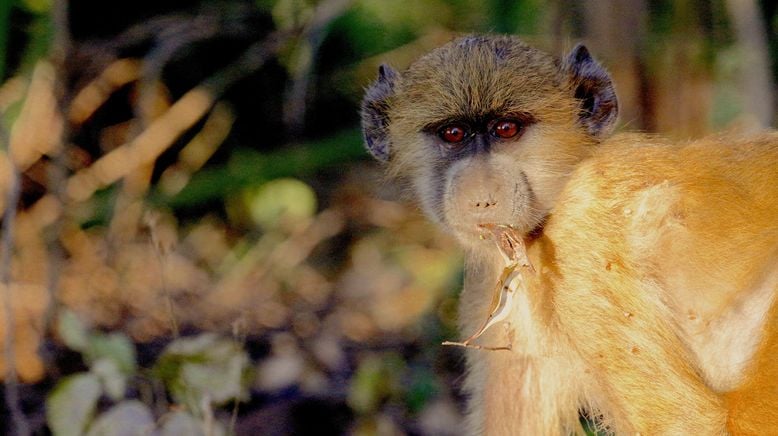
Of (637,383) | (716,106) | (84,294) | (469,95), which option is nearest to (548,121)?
(469,95)

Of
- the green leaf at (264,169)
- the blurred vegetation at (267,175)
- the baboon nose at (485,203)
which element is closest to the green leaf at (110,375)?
the blurred vegetation at (267,175)

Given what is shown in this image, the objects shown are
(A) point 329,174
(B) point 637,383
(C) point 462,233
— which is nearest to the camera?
(B) point 637,383

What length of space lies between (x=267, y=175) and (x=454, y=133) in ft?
10.3

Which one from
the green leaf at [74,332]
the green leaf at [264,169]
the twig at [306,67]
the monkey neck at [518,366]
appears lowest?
the monkey neck at [518,366]

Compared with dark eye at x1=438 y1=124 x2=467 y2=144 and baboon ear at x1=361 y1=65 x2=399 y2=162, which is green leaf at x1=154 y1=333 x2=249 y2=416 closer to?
baboon ear at x1=361 y1=65 x2=399 y2=162

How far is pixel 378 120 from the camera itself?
4605mm

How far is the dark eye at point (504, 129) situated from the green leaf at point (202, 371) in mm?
1463

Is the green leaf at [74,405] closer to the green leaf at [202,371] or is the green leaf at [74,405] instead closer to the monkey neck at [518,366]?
the green leaf at [202,371]

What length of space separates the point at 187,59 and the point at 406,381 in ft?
10.8

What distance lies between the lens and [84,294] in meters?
7.00

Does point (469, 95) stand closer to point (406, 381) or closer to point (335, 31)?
point (406, 381)

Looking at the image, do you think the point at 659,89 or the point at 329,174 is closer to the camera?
the point at 659,89

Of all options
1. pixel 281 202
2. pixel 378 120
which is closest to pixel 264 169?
pixel 281 202

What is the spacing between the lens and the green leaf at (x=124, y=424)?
414 centimetres
